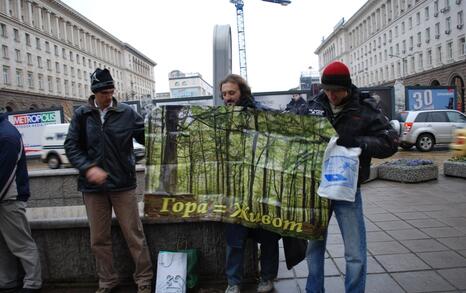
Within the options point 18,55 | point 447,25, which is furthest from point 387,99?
point 18,55

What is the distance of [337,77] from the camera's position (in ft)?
9.00

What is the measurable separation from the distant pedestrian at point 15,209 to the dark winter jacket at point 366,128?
2750 millimetres

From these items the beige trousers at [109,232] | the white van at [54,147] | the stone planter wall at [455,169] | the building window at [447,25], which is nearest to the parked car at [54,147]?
the white van at [54,147]

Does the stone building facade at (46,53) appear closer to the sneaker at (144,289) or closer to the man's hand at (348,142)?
the sneaker at (144,289)

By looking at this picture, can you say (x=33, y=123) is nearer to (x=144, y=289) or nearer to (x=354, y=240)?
(x=144, y=289)

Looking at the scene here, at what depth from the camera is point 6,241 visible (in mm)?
3701

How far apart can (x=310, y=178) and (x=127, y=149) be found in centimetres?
153

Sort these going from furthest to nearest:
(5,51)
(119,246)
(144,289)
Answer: (5,51), (119,246), (144,289)

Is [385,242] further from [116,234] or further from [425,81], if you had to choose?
[425,81]

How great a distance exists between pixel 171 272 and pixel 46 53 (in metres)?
74.5

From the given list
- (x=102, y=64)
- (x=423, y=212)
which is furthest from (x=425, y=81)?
(x=102, y=64)

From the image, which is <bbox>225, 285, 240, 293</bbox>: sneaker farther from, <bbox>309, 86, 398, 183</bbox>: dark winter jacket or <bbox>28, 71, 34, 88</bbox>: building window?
<bbox>28, 71, 34, 88</bbox>: building window

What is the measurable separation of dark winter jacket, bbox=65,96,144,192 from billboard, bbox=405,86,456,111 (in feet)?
70.6

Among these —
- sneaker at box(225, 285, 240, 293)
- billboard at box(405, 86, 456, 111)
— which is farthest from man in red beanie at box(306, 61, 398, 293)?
billboard at box(405, 86, 456, 111)
